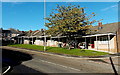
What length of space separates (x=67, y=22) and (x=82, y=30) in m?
3.98

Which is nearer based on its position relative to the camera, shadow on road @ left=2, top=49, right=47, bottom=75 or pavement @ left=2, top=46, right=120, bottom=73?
shadow on road @ left=2, top=49, right=47, bottom=75

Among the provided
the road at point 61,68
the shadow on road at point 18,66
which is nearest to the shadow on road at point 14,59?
the shadow on road at point 18,66

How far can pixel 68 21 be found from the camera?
2056cm

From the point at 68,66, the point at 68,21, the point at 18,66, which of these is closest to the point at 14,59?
the point at 18,66

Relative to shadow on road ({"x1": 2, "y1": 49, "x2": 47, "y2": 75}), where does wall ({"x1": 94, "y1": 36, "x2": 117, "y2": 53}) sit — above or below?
above

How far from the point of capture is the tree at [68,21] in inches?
803

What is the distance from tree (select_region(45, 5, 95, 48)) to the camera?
20406 millimetres

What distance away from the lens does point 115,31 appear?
2086 centimetres

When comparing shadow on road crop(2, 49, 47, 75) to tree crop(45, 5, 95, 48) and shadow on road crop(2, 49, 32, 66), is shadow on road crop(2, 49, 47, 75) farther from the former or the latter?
tree crop(45, 5, 95, 48)

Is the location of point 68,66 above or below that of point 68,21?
below

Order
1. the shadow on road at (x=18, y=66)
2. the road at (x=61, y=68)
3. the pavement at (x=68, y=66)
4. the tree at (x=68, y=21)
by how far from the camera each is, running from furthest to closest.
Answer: the tree at (x=68, y=21) → the pavement at (x=68, y=66) → the road at (x=61, y=68) → the shadow on road at (x=18, y=66)

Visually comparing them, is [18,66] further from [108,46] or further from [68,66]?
[108,46]

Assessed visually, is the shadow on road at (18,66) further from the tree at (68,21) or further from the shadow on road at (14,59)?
the tree at (68,21)

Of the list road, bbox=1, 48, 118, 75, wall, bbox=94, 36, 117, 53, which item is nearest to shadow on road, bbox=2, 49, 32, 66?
road, bbox=1, 48, 118, 75
